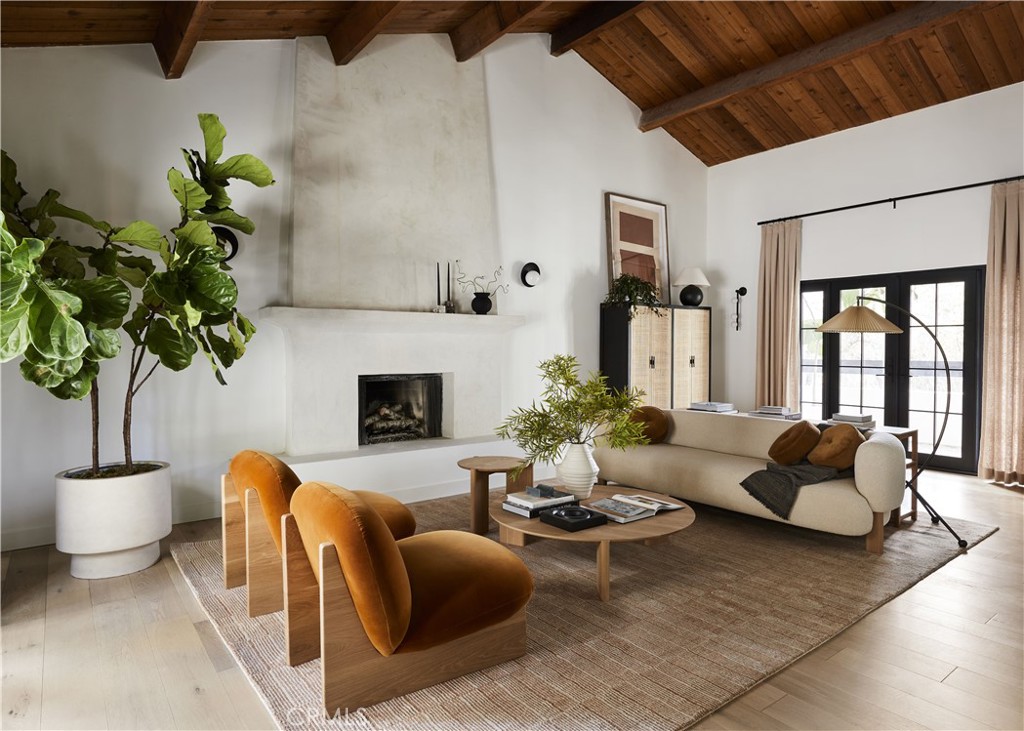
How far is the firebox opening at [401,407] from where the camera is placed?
5250 millimetres

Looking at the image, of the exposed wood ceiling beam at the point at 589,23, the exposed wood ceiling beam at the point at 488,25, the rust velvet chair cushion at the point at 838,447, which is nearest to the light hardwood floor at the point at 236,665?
the rust velvet chair cushion at the point at 838,447

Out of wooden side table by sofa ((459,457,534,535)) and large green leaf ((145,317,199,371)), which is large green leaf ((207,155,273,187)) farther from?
wooden side table by sofa ((459,457,534,535))

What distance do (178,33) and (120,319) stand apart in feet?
6.46

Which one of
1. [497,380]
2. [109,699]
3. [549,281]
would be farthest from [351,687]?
[549,281]

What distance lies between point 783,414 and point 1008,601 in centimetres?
225

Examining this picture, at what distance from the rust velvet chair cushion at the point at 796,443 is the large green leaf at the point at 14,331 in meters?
3.94

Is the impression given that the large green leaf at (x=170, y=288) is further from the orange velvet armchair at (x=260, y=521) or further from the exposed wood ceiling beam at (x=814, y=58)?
the exposed wood ceiling beam at (x=814, y=58)

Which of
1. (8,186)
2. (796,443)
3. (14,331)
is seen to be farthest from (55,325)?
(796,443)

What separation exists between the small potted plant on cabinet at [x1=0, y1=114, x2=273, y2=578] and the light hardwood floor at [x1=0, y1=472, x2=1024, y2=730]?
0.29 meters

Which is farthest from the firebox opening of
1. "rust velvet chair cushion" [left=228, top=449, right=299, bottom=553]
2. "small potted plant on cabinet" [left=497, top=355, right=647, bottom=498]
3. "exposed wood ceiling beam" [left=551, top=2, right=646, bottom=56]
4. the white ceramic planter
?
"exposed wood ceiling beam" [left=551, top=2, right=646, bottom=56]

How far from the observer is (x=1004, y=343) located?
544cm

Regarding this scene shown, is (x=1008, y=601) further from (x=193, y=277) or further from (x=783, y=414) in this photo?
(x=193, y=277)

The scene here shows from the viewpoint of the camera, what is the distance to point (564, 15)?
590 cm

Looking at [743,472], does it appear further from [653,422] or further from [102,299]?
[102,299]
